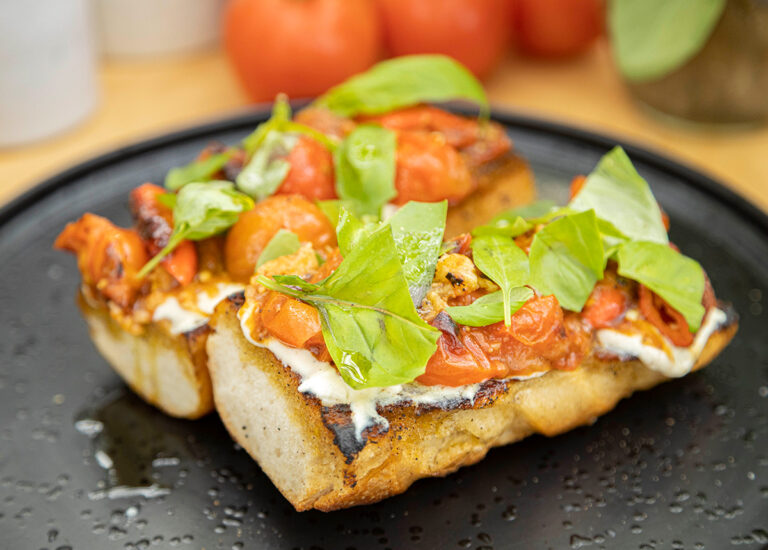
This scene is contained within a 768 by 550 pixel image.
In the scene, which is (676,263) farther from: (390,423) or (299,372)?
(299,372)

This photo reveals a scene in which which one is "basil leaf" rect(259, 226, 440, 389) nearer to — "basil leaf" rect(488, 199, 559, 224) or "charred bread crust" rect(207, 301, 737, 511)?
"charred bread crust" rect(207, 301, 737, 511)

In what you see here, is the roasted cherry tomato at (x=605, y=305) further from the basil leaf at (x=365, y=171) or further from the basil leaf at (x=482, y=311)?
the basil leaf at (x=365, y=171)

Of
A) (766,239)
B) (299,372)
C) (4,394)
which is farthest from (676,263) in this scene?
(4,394)

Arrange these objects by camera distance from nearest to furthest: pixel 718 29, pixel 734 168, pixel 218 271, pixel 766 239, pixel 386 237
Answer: pixel 386 237 < pixel 218 271 < pixel 766 239 < pixel 718 29 < pixel 734 168

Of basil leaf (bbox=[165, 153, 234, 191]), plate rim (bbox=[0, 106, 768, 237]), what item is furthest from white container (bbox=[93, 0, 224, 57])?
basil leaf (bbox=[165, 153, 234, 191])

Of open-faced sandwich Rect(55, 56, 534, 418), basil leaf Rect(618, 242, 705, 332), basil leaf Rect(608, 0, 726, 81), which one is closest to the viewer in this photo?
basil leaf Rect(618, 242, 705, 332)

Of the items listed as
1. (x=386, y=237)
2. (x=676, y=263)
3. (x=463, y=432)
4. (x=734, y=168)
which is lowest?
(x=734, y=168)

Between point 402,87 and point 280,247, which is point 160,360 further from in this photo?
point 402,87
